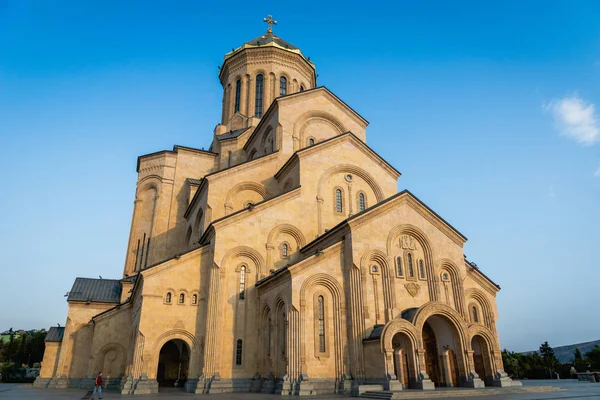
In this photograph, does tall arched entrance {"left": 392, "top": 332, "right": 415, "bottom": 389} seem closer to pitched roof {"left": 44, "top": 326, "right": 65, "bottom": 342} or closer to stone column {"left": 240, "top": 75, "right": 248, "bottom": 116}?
pitched roof {"left": 44, "top": 326, "right": 65, "bottom": 342}

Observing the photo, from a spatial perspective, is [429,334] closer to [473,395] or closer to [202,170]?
[473,395]

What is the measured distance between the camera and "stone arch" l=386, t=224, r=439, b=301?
1878 cm

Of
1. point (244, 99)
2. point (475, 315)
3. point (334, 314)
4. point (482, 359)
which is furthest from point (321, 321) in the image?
point (244, 99)

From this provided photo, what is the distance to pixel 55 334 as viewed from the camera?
28156 millimetres

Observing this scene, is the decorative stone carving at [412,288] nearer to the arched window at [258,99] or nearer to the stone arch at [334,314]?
the stone arch at [334,314]

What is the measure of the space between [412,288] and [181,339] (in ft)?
36.2

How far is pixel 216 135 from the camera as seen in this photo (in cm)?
3497

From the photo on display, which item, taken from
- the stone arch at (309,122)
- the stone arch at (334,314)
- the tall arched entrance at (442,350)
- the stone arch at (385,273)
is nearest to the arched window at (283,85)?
the stone arch at (309,122)

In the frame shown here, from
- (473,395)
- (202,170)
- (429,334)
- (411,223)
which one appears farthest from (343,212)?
(202,170)

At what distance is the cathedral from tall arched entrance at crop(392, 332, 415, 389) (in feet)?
0.23

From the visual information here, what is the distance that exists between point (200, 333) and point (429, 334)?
10872 millimetres

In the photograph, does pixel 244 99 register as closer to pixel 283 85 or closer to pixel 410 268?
pixel 283 85

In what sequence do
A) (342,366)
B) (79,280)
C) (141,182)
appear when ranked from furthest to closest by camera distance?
1. (141,182)
2. (79,280)
3. (342,366)

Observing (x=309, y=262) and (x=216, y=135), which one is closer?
(x=309, y=262)
